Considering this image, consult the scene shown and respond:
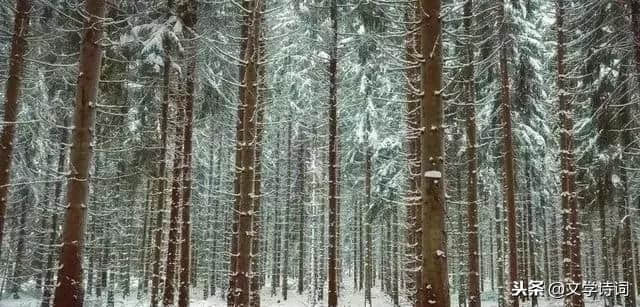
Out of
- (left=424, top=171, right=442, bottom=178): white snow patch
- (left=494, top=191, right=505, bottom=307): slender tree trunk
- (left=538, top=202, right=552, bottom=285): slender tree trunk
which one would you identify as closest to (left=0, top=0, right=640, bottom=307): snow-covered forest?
(left=424, top=171, right=442, bottom=178): white snow patch

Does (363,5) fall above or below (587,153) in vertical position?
above

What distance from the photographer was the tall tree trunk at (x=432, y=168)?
6621 mm

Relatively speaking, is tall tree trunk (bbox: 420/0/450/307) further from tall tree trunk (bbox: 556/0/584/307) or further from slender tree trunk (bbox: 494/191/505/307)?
slender tree trunk (bbox: 494/191/505/307)

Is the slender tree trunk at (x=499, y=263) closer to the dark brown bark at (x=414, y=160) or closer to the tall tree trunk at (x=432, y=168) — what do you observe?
the dark brown bark at (x=414, y=160)

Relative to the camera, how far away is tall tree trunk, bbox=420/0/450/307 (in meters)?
6.62

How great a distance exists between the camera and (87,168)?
804 centimetres

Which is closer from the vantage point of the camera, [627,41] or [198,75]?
[627,41]

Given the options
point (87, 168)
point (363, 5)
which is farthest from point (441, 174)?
point (363, 5)

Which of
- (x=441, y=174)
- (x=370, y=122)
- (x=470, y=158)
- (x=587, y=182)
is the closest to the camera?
(x=441, y=174)

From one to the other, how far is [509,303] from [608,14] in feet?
28.8

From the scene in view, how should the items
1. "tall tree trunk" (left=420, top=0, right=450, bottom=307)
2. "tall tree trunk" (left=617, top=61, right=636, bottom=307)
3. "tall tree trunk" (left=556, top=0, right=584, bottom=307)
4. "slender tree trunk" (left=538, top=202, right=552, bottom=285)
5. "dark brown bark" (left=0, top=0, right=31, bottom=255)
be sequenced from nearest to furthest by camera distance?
"tall tree trunk" (left=420, top=0, right=450, bottom=307)
"dark brown bark" (left=0, top=0, right=31, bottom=255)
"tall tree trunk" (left=556, top=0, right=584, bottom=307)
"tall tree trunk" (left=617, top=61, right=636, bottom=307)
"slender tree trunk" (left=538, top=202, right=552, bottom=285)

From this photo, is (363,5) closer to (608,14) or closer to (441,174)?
(608,14)

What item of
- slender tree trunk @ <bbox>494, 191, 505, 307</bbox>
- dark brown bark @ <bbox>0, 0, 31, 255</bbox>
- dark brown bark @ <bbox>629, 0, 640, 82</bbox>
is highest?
dark brown bark @ <bbox>629, 0, 640, 82</bbox>

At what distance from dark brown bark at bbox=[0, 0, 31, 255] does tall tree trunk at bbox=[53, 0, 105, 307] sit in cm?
243
